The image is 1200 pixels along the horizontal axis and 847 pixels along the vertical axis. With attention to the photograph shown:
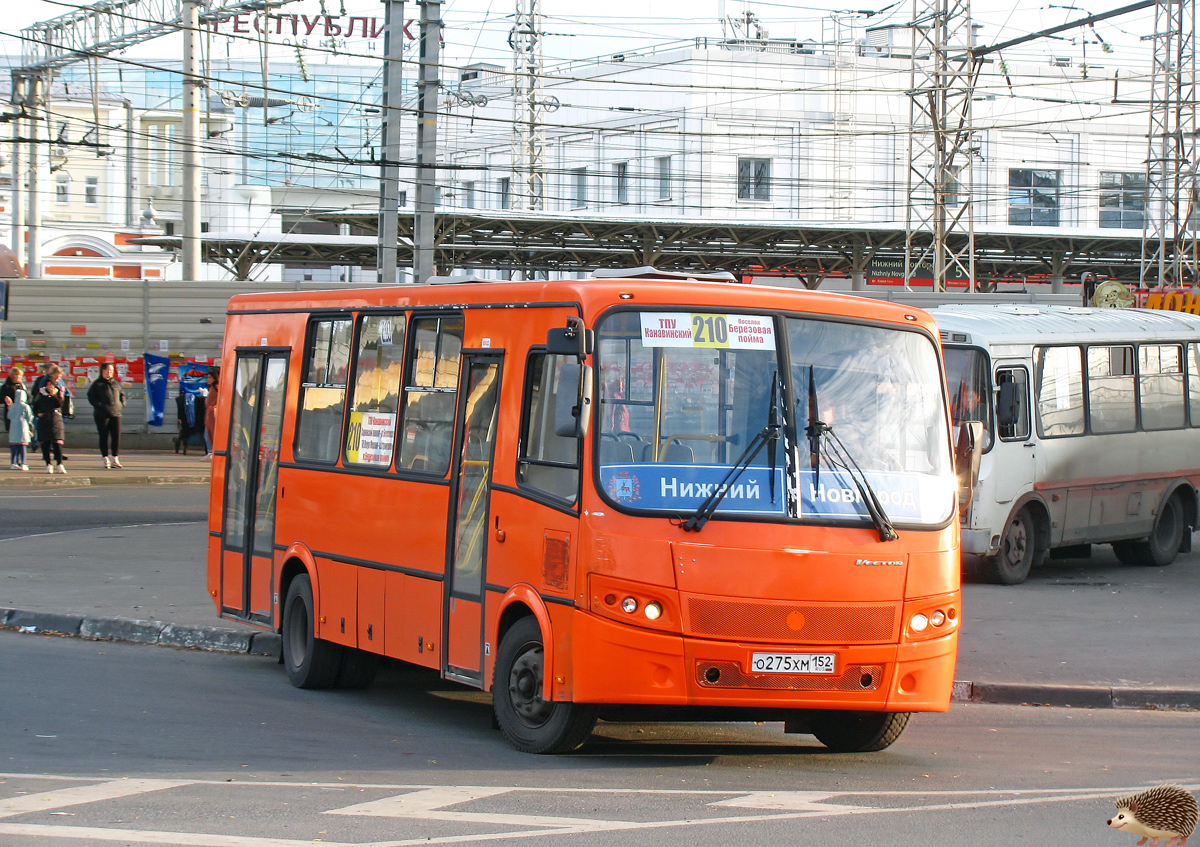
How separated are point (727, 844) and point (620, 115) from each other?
54.8m

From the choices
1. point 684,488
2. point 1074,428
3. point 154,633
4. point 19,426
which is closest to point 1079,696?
point 684,488

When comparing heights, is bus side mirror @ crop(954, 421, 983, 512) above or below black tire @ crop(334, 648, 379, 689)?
above

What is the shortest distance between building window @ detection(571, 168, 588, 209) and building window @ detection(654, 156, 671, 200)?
158 inches

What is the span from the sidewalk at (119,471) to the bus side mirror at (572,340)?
19.2 metres

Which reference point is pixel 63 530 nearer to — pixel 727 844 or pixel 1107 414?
pixel 1107 414

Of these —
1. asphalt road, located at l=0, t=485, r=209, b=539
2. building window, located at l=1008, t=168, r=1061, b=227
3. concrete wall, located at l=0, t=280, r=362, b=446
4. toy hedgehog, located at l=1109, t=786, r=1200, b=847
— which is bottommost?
asphalt road, located at l=0, t=485, r=209, b=539

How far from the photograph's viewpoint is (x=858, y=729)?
8.10m

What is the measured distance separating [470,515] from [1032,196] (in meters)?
55.5

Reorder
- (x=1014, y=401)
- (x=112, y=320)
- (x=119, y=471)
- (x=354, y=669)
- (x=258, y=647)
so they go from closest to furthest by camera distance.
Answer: (x=354, y=669)
(x=258, y=647)
(x=1014, y=401)
(x=119, y=471)
(x=112, y=320)

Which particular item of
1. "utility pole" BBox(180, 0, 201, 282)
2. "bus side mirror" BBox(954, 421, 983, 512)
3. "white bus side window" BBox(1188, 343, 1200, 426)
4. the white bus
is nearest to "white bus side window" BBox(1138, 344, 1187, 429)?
the white bus

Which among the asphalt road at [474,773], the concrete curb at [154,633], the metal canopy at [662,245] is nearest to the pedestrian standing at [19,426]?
the metal canopy at [662,245]

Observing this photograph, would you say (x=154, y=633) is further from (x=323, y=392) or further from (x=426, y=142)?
(x=426, y=142)

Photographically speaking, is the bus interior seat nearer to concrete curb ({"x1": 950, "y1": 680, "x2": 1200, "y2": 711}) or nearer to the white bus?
concrete curb ({"x1": 950, "y1": 680, "x2": 1200, "y2": 711})

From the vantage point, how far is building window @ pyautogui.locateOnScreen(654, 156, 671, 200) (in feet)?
188
